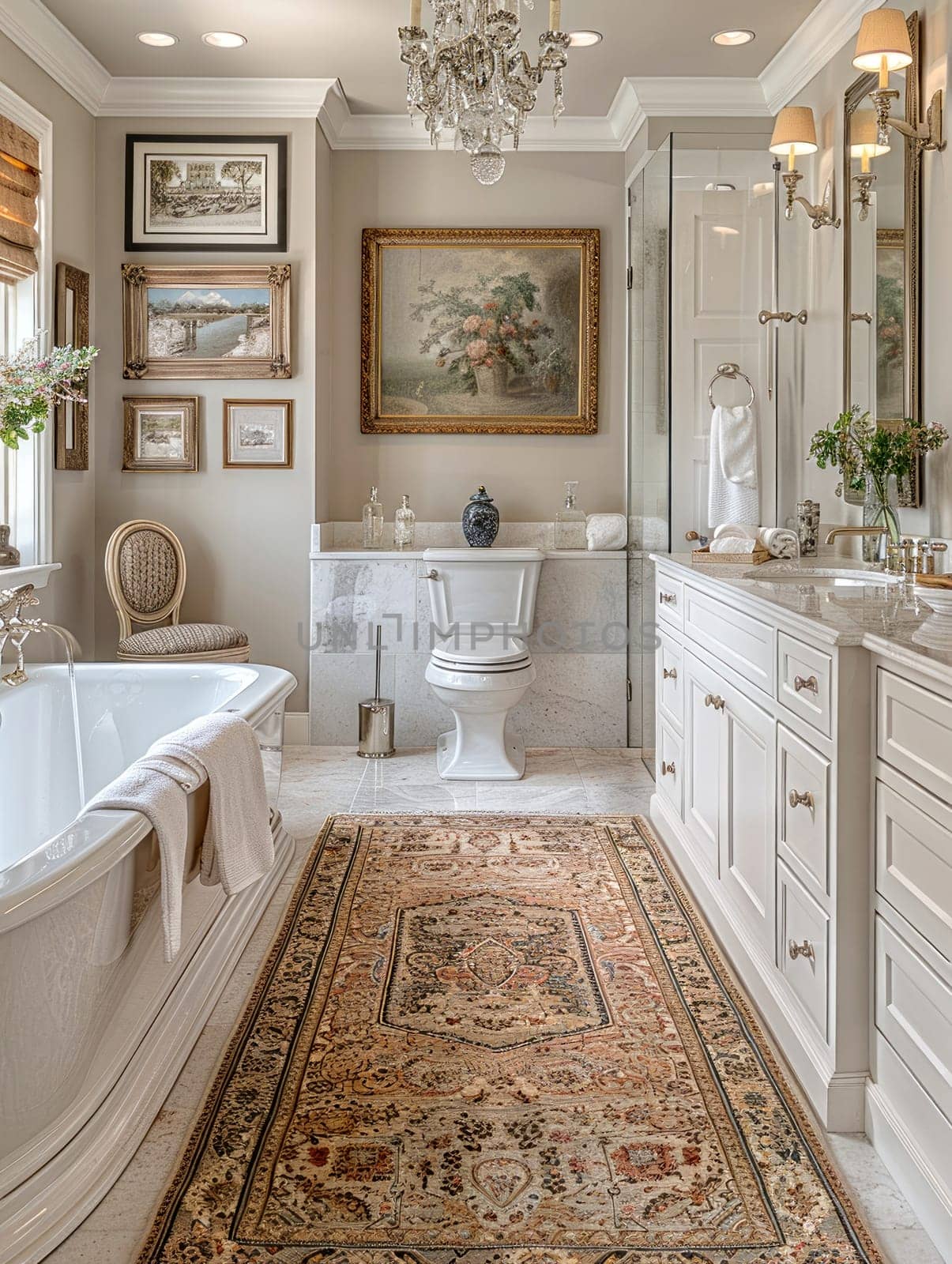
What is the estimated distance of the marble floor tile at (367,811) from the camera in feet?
5.14

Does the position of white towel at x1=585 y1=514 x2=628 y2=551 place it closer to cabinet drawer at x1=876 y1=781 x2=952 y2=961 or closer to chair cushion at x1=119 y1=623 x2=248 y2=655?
chair cushion at x1=119 y1=623 x2=248 y2=655

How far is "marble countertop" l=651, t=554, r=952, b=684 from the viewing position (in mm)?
1597

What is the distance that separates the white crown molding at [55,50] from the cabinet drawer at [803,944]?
11.6 feet

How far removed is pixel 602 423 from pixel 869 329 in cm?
185

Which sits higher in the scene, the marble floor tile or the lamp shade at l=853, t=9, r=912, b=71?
the lamp shade at l=853, t=9, r=912, b=71

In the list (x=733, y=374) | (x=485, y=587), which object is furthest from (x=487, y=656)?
(x=733, y=374)

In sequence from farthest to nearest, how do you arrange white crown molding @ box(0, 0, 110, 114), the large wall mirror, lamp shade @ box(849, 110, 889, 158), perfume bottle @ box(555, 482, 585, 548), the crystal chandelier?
perfume bottle @ box(555, 482, 585, 548) < white crown molding @ box(0, 0, 110, 114) < lamp shade @ box(849, 110, 889, 158) < the large wall mirror < the crystal chandelier

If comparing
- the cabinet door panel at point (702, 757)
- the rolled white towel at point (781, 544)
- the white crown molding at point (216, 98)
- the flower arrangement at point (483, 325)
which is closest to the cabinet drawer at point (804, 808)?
the cabinet door panel at point (702, 757)

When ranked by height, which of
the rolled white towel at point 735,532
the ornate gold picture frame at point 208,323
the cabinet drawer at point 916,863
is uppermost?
the ornate gold picture frame at point 208,323

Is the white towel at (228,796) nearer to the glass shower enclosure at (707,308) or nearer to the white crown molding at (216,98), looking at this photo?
the glass shower enclosure at (707,308)

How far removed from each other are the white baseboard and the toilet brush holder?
29cm

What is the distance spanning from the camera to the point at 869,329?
10.2 ft

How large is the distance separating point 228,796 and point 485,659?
1936mm

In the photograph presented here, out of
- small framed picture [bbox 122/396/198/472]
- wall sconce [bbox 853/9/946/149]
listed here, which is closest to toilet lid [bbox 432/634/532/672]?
small framed picture [bbox 122/396/198/472]
